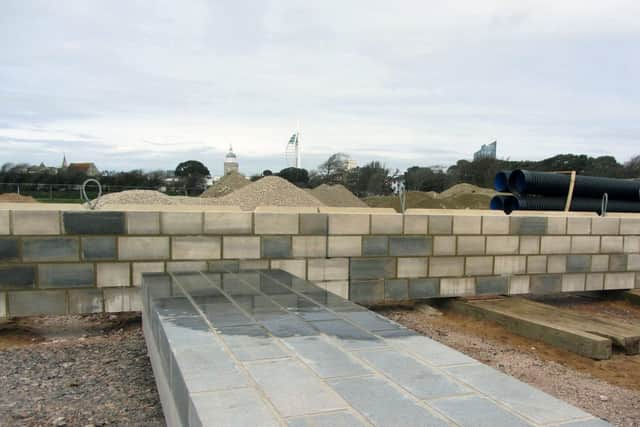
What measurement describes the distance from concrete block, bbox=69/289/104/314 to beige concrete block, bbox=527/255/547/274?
558 centimetres

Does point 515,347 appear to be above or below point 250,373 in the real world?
below

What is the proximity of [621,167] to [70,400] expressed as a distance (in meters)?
37.2

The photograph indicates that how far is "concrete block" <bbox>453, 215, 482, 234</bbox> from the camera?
6473 mm

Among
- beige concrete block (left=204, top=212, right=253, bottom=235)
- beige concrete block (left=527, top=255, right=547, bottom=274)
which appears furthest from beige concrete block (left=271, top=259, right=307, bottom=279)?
beige concrete block (left=527, top=255, right=547, bottom=274)

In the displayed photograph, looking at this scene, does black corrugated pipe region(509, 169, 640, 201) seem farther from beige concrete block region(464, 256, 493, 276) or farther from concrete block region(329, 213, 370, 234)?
concrete block region(329, 213, 370, 234)

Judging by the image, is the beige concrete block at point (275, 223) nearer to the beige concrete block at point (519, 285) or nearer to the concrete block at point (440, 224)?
the concrete block at point (440, 224)

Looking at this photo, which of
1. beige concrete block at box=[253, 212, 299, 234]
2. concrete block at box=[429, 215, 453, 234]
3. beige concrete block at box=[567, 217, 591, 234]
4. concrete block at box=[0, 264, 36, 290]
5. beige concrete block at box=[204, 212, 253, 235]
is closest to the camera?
concrete block at box=[0, 264, 36, 290]

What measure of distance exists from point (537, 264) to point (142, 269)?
5.32 meters

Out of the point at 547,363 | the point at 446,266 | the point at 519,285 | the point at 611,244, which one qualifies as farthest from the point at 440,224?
the point at 611,244

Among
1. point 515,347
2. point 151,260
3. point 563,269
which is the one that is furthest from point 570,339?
point 151,260

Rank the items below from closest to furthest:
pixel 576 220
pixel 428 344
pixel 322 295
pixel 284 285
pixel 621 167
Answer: pixel 428 344 < pixel 322 295 < pixel 284 285 < pixel 576 220 < pixel 621 167

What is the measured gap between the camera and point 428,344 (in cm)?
293

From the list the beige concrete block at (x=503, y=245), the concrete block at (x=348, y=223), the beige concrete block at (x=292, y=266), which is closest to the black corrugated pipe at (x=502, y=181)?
the beige concrete block at (x=503, y=245)

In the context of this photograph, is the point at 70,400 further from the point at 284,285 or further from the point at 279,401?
the point at 279,401
